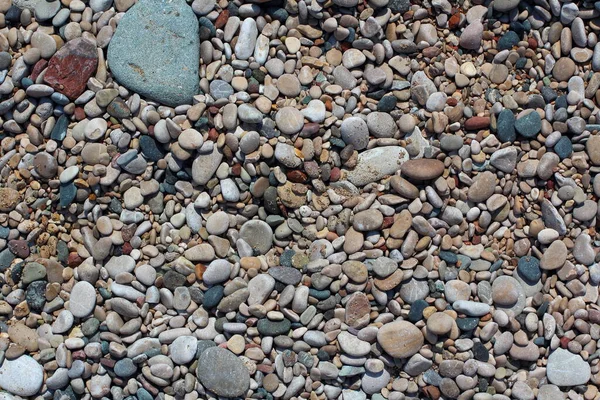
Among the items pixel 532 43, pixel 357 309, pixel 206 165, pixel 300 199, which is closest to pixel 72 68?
pixel 206 165

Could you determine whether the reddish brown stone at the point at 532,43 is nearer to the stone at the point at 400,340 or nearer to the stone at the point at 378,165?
the stone at the point at 378,165

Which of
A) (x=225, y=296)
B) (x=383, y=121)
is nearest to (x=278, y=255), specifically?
(x=225, y=296)

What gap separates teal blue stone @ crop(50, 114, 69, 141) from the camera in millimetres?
2543

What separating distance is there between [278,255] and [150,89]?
77cm

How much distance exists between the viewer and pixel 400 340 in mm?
2344

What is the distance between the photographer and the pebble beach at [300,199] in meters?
2.40

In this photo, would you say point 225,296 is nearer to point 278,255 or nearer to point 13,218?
point 278,255

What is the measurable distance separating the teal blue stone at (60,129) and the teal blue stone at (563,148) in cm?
181

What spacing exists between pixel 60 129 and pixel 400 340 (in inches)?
57.3

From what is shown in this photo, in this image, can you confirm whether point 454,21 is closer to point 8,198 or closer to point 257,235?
point 257,235

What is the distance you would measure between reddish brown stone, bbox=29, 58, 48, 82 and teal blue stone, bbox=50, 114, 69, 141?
0.60 ft

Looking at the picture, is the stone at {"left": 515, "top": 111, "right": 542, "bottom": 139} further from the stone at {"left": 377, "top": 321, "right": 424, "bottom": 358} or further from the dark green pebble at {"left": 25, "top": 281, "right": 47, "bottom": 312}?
the dark green pebble at {"left": 25, "top": 281, "right": 47, "bottom": 312}

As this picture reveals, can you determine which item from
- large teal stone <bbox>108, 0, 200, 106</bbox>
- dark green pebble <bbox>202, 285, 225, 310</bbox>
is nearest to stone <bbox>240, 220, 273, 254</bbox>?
dark green pebble <bbox>202, 285, 225, 310</bbox>

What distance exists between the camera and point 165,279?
2.46 metres
